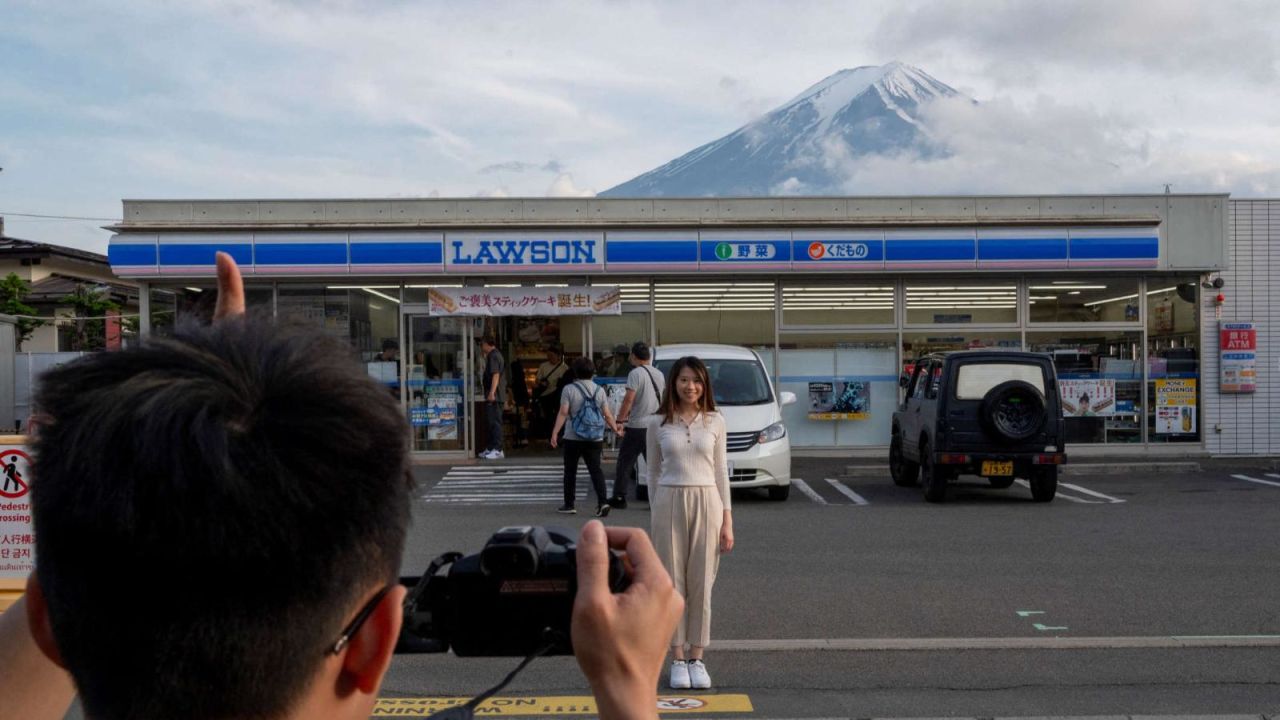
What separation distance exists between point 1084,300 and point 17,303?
26.4m

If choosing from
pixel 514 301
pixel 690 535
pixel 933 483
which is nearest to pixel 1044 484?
pixel 933 483

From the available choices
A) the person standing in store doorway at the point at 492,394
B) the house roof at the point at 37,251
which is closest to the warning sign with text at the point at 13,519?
the person standing in store doorway at the point at 492,394

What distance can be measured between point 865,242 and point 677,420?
13.0 metres

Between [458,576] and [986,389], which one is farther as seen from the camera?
[986,389]

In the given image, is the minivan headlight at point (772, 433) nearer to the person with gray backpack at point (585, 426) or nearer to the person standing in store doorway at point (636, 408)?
the person standing in store doorway at point (636, 408)

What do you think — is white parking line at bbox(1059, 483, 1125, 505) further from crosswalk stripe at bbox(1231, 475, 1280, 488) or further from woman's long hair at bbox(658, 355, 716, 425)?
woman's long hair at bbox(658, 355, 716, 425)

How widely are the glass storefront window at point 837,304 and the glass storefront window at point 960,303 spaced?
17.0 inches

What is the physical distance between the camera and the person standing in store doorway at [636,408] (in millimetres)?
12094

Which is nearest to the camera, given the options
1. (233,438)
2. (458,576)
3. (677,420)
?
(233,438)

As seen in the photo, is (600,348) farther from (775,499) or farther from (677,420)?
(677,420)

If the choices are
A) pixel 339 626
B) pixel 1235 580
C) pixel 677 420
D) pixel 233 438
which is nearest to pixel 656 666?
pixel 339 626

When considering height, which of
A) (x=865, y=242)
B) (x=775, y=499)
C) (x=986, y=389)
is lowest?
(x=775, y=499)

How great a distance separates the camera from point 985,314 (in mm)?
19531

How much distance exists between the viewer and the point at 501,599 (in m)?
1.48
